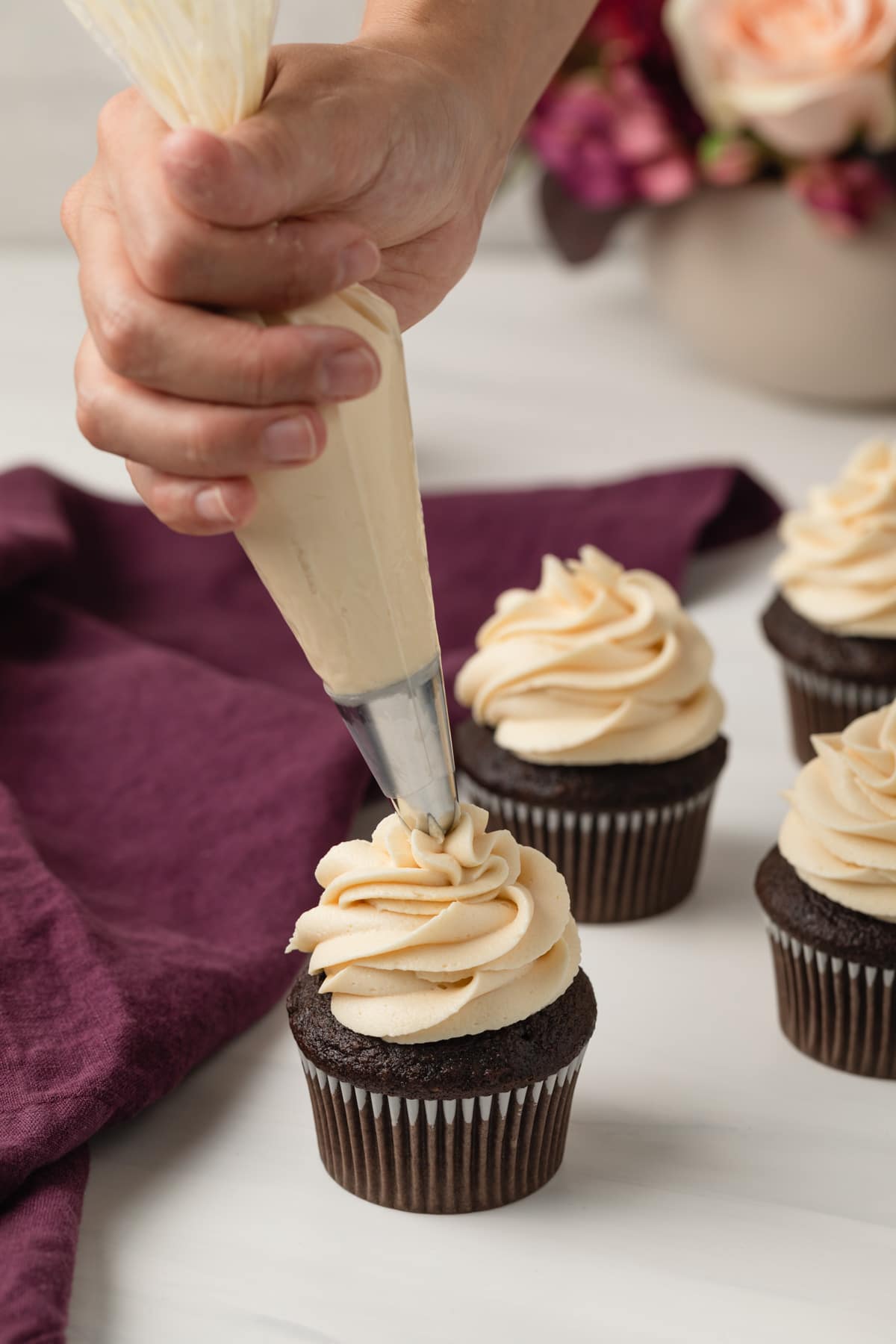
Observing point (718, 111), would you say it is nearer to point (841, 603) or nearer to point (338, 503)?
point (841, 603)

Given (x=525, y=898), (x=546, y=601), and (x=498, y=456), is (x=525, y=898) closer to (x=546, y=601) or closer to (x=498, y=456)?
(x=546, y=601)

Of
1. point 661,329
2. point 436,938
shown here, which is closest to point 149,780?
point 436,938

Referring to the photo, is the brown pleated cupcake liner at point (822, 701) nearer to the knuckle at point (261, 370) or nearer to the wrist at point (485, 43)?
the wrist at point (485, 43)

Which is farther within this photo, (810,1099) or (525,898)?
(810,1099)

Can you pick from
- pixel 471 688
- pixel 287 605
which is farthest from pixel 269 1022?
pixel 287 605

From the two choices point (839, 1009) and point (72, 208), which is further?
point (839, 1009)

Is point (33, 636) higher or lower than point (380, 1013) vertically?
lower

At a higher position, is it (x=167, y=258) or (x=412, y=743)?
(x=167, y=258)
